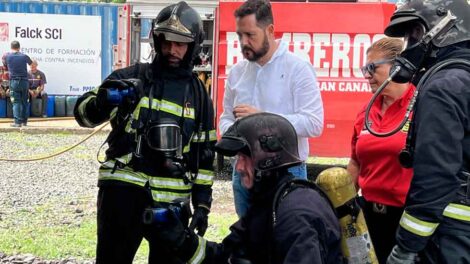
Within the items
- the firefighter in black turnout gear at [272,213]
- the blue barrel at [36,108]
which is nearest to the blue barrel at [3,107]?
the blue barrel at [36,108]

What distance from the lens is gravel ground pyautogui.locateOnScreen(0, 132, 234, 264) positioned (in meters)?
7.84

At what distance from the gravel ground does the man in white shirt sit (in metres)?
2.49

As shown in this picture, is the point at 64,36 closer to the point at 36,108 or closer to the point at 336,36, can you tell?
the point at 36,108

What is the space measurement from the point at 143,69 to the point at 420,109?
163 cm

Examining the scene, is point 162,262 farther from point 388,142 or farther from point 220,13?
point 220,13

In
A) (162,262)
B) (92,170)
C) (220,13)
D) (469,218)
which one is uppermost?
(220,13)

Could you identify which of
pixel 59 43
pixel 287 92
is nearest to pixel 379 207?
pixel 287 92

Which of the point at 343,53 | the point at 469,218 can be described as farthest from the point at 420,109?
the point at 343,53

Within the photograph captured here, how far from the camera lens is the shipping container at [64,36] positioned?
17922 millimetres

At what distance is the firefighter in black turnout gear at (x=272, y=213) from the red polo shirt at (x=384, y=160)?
0.99 metres

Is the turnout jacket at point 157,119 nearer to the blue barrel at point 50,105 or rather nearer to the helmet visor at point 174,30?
the helmet visor at point 174,30

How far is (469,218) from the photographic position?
2.62m

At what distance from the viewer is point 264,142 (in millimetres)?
2496

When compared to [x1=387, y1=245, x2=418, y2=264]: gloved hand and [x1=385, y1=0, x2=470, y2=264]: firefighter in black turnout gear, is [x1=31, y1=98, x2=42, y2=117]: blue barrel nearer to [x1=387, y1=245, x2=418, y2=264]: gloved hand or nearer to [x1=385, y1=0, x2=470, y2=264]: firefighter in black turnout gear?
[x1=385, y1=0, x2=470, y2=264]: firefighter in black turnout gear
